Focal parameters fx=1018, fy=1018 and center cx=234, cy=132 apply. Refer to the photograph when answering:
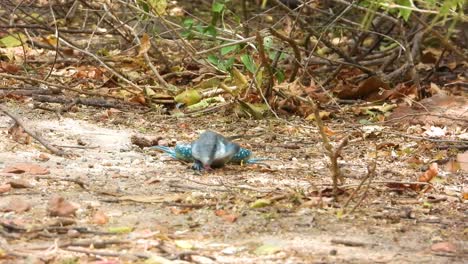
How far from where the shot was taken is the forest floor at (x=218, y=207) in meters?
2.99

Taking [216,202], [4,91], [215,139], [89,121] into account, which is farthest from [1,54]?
[216,202]

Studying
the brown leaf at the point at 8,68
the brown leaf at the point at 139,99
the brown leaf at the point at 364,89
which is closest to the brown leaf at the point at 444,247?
the brown leaf at the point at 139,99

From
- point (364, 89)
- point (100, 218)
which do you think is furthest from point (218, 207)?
point (364, 89)

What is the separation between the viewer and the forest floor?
299cm

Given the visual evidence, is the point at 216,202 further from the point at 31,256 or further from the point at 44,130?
the point at 44,130

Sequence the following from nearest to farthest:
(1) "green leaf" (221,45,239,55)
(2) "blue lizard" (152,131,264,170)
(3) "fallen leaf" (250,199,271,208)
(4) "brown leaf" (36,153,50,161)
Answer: (3) "fallen leaf" (250,199,271,208) < (2) "blue lizard" (152,131,264,170) < (4) "brown leaf" (36,153,50,161) < (1) "green leaf" (221,45,239,55)

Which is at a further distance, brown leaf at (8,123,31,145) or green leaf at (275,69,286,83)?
green leaf at (275,69,286,83)

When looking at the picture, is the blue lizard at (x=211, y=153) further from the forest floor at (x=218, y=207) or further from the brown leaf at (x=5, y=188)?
the brown leaf at (x=5, y=188)

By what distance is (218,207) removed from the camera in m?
3.56

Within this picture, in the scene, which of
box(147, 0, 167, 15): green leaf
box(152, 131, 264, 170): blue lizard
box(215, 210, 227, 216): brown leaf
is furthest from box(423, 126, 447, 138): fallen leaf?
box(215, 210, 227, 216): brown leaf

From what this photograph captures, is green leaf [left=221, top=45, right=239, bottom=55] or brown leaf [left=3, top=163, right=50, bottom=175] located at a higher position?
green leaf [left=221, top=45, right=239, bottom=55]

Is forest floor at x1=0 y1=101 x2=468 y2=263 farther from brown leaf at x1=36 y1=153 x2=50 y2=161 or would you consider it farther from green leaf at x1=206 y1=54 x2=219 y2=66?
green leaf at x1=206 y1=54 x2=219 y2=66

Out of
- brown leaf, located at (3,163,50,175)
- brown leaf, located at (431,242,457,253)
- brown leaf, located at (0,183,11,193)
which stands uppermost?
brown leaf, located at (3,163,50,175)

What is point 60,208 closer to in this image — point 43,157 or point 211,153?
point 211,153
